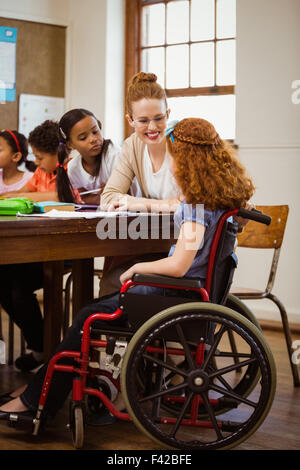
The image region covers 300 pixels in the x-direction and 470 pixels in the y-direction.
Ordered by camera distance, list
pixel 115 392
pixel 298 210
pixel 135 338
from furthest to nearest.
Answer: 1. pixel 298 210
2. pixel 115 392
3. pixel 135 338

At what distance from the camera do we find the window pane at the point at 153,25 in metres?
4.29

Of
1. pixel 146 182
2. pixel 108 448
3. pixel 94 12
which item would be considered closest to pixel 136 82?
pixel 146 182

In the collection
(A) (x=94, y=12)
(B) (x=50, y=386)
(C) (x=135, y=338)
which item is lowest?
(B) (x=50, y=386)

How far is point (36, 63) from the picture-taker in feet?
14.3

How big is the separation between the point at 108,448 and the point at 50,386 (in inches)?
9.9

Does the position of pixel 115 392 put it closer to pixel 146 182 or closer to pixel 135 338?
pixel 135 338

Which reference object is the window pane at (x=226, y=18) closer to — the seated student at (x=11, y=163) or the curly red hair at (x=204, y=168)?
the seated student at (x=11, y=163)

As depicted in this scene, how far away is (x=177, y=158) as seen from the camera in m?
1.81

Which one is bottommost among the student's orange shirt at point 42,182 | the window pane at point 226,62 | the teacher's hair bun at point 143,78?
the student's orange shirt at point 42,182

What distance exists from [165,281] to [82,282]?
0.79 metres

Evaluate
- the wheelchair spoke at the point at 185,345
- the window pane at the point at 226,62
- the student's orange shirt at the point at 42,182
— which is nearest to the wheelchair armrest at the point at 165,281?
the wheelchair spoke at the point at 185,345

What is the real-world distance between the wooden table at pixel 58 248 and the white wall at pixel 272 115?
1525 millimetres

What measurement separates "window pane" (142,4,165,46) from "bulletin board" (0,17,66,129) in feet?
1.81
